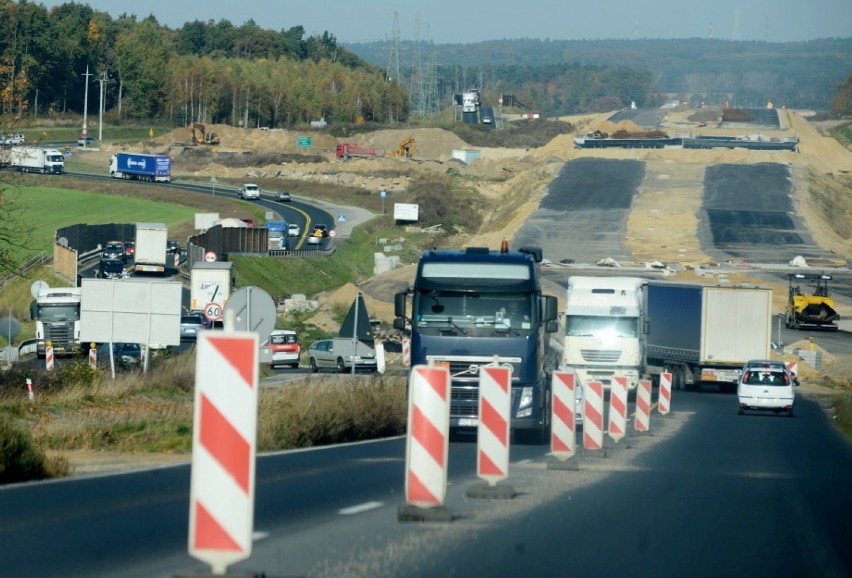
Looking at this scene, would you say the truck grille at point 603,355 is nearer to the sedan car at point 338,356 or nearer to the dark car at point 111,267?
the sedan car at point 338,356

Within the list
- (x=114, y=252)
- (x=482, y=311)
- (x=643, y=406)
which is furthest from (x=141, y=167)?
(x=482, y=311)

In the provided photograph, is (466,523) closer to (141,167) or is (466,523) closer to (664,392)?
(664,392)

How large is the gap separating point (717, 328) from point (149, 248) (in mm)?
33189

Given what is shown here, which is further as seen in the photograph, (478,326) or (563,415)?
(478,326)

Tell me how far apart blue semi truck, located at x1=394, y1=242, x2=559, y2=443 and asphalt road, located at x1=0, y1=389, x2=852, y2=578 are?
285 centimetres

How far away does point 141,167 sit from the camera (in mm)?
116438

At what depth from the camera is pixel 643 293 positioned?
40.1 meters

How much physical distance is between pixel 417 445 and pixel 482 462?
2394mm

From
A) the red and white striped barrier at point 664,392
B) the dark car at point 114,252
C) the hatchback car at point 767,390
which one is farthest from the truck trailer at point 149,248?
the red and white striped barrier at point 664,392

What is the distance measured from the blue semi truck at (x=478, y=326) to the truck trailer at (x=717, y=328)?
23.6 m

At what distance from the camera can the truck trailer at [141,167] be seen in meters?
116

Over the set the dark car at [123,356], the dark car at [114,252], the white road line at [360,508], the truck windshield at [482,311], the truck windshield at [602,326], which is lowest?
the dark car at [123,356]

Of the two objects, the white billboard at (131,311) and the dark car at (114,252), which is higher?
the white billboard at (131,311)

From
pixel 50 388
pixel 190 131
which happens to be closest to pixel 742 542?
pixel 50 388
